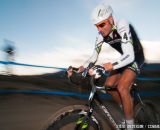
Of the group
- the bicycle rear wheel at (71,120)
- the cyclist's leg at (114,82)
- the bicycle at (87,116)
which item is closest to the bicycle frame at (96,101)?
the bicycle at (87,116)

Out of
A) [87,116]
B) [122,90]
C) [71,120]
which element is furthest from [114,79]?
Result: [71,120]

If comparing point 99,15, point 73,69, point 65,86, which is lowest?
point 65,86

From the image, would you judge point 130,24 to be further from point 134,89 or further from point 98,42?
point 134,89

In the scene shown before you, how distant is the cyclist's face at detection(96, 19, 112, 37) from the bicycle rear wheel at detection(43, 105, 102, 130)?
1.17 meters

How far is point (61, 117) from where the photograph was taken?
365cm

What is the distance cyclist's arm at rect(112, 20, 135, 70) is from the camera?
4.01m

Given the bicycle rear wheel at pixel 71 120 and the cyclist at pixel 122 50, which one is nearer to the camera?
the bicycle rear wheel at pixel 71 120

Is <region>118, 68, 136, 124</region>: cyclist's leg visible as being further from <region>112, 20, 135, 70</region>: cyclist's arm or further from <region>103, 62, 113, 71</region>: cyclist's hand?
<region>103, 62, 113, 71</region>: cyclist's hand

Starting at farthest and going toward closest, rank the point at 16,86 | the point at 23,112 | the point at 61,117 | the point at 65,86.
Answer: the point at 65,86, the point at 16,86, the point at 23,112, the point at 61,117

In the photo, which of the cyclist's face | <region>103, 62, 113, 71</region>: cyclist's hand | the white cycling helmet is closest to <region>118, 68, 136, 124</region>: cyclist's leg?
<region>103, 62, 113, 71</region>: cyclist's hand

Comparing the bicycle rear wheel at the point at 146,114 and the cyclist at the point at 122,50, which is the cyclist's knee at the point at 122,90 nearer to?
the cyclist at the point at 122,50

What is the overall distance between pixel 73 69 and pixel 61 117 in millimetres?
954

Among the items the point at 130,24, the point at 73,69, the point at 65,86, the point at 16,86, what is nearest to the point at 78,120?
the point at 73,69

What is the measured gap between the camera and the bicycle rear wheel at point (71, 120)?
3.62 meters
